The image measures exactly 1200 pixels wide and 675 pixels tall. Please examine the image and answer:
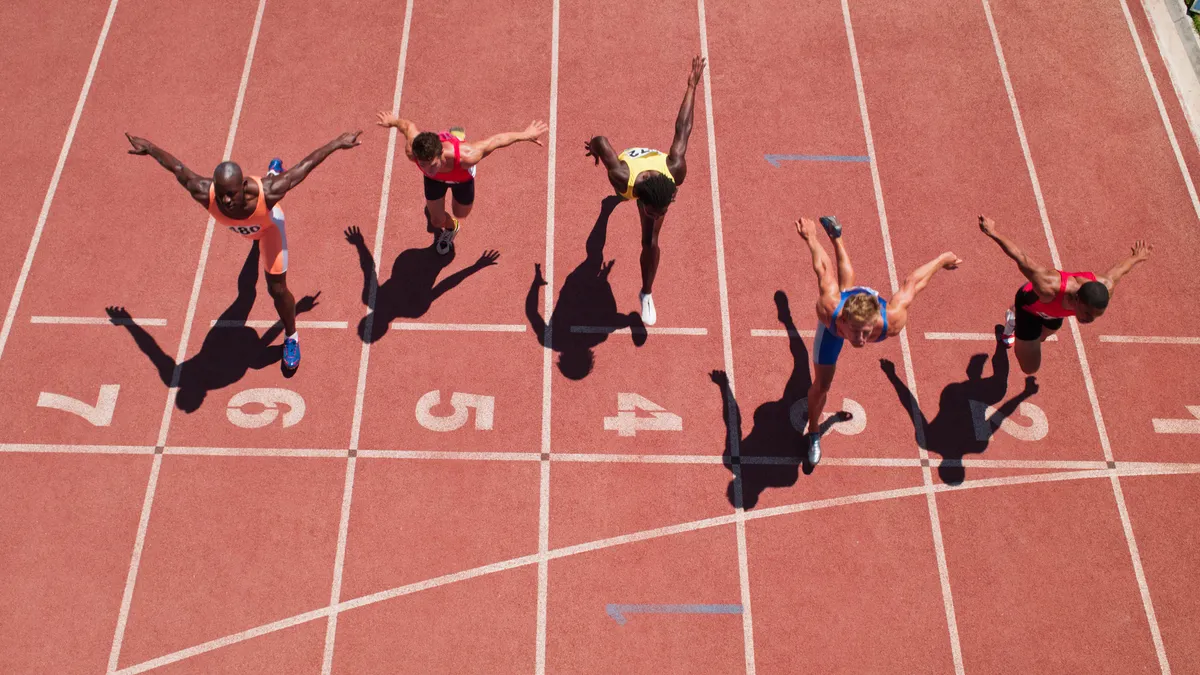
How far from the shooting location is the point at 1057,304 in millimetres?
8125

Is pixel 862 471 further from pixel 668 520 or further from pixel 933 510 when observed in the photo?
pixel 668 520

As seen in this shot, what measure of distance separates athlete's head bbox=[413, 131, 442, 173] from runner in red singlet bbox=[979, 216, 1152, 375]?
5.27 metres

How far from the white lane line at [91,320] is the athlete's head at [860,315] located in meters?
7.33

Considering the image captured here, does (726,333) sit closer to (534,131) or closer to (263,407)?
(534,131)

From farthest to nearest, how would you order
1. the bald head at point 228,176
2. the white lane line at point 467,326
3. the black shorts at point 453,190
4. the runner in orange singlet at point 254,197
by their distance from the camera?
the white lane line at point 467,326 → the black shorts at point 453,190 → the runner in orange singlet at point 254,197 → the bald head at point 228,176

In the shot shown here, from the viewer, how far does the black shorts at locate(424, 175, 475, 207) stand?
9.03 metres

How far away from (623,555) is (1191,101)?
975cm

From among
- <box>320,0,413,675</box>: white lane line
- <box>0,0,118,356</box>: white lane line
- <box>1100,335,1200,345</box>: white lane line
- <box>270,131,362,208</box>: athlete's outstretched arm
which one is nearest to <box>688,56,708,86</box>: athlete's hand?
<box>270,131,362,208</box>: athlete's outstretched arm

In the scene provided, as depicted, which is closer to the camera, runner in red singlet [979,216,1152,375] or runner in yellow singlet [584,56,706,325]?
runner in red singlet [979,216,1152,375]

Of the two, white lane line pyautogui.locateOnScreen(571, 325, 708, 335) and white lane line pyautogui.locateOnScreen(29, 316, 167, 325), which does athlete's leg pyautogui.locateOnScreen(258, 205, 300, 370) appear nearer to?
white lane line pyautogui.locateOnScreen(29, 316, 167, 325)

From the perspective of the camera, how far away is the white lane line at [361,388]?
815 centimetres

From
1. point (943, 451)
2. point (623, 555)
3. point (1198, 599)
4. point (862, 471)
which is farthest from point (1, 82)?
point (1198, 599)

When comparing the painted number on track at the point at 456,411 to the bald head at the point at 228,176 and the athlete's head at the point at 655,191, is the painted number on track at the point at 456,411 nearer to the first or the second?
the athlete's head at the point at 655,191

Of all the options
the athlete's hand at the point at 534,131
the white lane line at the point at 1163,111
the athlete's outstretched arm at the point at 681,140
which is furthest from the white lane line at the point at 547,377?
the white lane line at the point at 1163,111
